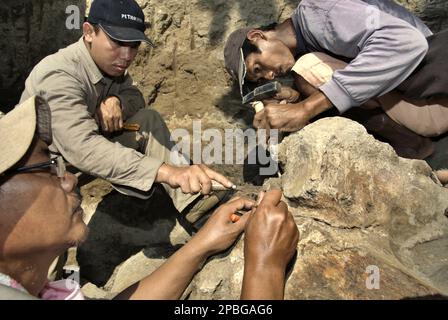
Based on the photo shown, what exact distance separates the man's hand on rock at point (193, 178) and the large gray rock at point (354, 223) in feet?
1.23

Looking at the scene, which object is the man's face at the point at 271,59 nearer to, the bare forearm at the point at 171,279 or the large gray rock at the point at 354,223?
the large gray rock at the point at 354,223

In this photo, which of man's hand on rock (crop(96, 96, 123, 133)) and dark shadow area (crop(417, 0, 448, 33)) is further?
dark shadow area (crop(417, 0, 448, 33))

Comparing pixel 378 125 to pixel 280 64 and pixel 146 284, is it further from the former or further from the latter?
pixel 146 284

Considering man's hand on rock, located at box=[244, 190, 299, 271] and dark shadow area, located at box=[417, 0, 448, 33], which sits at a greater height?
man's hand on rock, located at box=[244, 190, 299, 271]

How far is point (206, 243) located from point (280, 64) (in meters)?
1.64

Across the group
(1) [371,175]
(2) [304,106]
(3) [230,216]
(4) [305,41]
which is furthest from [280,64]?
(3) [230,216]

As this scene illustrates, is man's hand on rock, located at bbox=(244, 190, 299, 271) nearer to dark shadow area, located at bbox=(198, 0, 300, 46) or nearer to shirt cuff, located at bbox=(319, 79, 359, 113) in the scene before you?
shirt cuff, located at bbox=(319, 79, 359, 113)

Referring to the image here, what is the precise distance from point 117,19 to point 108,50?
200 millimetres

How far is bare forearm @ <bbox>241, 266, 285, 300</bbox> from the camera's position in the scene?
1792 millimetres

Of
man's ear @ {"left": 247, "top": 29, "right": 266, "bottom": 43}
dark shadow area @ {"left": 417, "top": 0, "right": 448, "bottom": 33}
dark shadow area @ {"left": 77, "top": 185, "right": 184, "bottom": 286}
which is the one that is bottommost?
dark shadow area @ {"left": 77, "top": 185, "right": 184, "bottom": 286}

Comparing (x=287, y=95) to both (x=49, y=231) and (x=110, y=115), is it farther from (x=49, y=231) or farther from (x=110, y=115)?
(x=49, y=231)

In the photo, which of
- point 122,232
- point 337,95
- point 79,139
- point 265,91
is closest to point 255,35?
point 265,91

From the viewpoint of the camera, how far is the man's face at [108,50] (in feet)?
10.0

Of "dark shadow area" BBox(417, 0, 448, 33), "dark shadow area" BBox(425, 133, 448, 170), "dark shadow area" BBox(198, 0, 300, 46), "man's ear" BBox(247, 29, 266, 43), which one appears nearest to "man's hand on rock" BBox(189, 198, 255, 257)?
"man's ear" BBox(247, 29, 266, 43)
